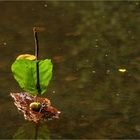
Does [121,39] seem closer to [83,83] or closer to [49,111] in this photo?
[83,83]

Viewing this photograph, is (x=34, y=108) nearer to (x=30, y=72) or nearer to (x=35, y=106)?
(x=35, y=106)

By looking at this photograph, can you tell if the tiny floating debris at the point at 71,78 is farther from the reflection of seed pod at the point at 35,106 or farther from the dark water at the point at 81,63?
the reflection of seed pod at the point at 35,106

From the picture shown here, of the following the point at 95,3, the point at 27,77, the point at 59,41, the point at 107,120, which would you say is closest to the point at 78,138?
the point at 107,120

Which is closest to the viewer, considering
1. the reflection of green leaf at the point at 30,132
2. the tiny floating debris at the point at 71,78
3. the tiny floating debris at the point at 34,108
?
the reflection of green leaf at the point at 30,132

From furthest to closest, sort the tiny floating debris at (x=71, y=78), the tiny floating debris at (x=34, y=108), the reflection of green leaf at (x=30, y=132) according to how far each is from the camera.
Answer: the tiny floating debris at (x=71, y=78), the tiny floating debris at (x=34, y=108), the reflection of green leaf at (x=30, y=132)

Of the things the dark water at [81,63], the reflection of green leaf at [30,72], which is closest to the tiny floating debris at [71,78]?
the dark water at [81,63]

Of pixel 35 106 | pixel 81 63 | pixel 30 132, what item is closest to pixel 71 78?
pixel 81 63
